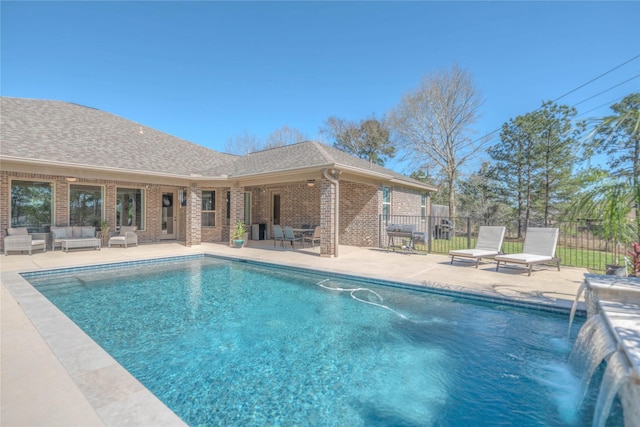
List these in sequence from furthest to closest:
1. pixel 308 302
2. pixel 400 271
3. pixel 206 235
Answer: pixel 206 235, pixel 400 271, pixel 308 302

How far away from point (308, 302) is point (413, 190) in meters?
12.0

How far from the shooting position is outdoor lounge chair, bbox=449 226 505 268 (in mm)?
8547

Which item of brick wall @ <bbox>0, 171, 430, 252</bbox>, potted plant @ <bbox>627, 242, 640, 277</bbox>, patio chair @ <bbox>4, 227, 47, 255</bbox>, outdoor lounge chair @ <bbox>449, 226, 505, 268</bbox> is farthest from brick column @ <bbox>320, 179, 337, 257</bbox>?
patio chair @ <bbox>4, 227, 47, 255</bbox>

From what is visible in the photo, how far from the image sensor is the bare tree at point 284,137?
32.0m

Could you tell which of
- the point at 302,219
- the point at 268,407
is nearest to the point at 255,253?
the point at 302,219

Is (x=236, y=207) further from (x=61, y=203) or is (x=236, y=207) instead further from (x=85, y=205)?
(x=61, y=203)

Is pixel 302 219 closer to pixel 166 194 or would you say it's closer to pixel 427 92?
pixel 166 194

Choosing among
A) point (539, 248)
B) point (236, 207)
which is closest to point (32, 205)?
point (236, 207)

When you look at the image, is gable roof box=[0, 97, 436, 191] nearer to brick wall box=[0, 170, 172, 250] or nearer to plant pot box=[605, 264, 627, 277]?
brick wall box=[0, 170, 172, 250]

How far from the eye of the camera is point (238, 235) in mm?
12570

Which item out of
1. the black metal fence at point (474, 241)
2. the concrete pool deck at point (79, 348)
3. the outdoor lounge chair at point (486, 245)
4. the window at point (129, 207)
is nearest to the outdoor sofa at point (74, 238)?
the window at point (129, 207)

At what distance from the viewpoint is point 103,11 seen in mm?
10156

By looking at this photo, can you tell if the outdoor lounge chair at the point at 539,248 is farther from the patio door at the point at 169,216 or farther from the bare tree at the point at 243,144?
the bare tree at the point at 243,144

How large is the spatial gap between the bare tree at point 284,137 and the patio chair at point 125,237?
2128cm
